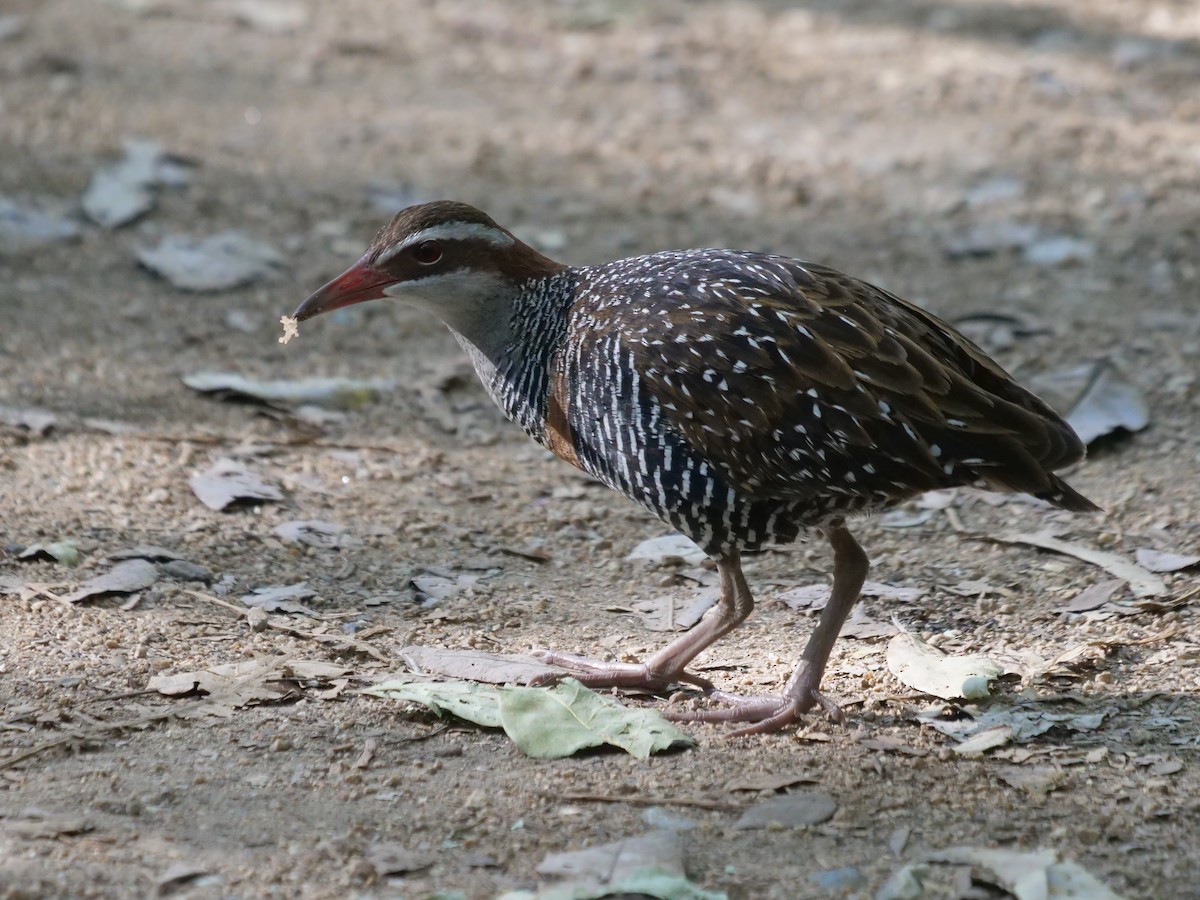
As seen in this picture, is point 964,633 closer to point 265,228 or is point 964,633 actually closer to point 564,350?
point 564,350

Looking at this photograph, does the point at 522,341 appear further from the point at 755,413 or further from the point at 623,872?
the point at 623,872

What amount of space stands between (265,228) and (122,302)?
1.29 meters

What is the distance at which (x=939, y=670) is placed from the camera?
491cm

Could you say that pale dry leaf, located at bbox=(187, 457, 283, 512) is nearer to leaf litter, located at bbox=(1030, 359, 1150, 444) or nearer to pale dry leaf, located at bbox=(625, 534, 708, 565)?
pale dry leaf, located at bbox=(625, 534, 708, 565)

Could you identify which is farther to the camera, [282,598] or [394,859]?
[282,598]

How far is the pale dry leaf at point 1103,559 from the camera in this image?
17.8ft

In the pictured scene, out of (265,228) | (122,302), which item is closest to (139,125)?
(265,228)

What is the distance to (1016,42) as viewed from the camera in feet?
39.0

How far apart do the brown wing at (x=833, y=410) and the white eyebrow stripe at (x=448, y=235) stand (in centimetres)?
91

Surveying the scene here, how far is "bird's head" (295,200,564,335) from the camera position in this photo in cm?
530

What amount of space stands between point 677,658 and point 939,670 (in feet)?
2.88

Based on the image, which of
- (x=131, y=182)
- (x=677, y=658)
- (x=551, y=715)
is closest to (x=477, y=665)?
(x=551, y=715)

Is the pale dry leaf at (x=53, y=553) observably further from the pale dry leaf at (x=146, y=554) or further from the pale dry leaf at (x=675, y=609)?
the pale dry leaf at (x=675, y=609)

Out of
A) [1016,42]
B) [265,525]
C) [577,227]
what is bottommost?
[265,525]
